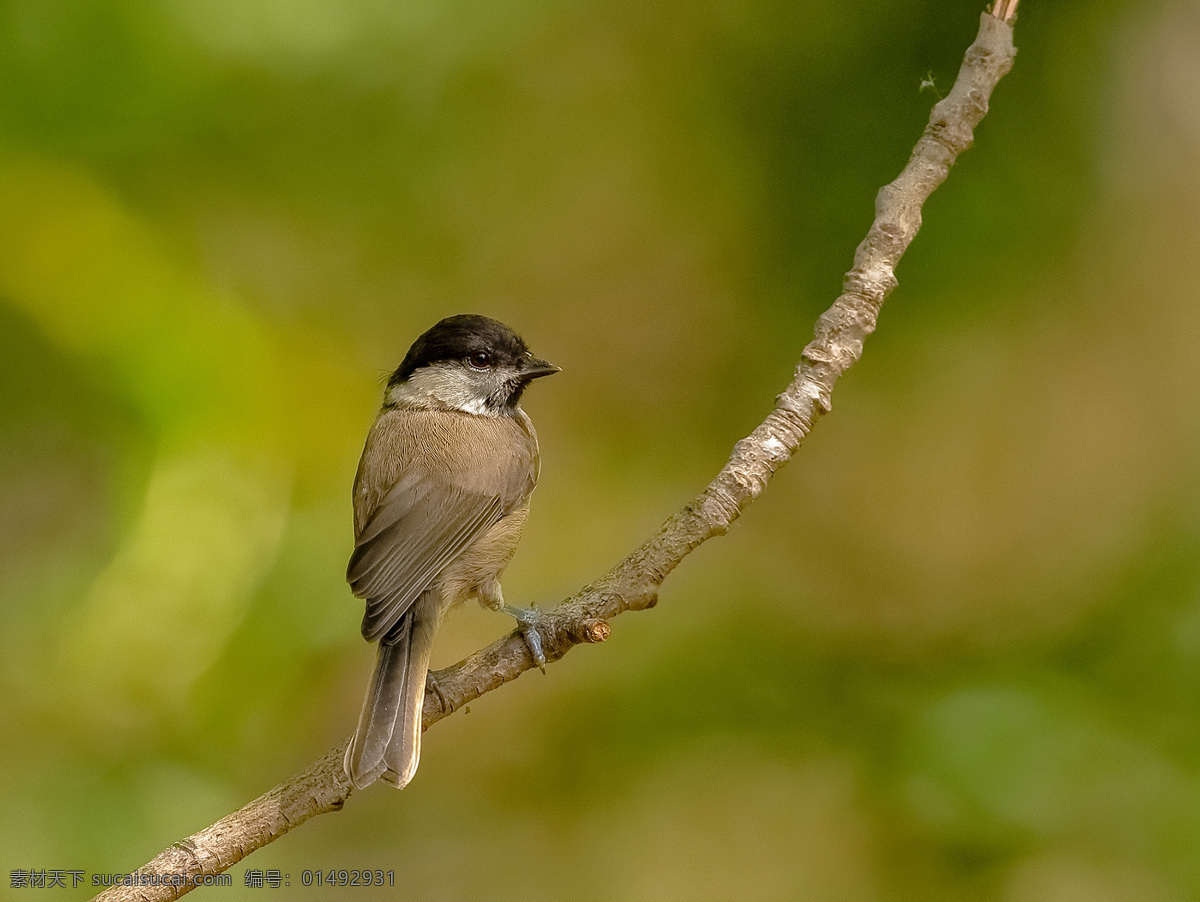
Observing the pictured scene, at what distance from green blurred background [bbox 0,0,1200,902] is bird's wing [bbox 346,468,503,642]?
0.58 m

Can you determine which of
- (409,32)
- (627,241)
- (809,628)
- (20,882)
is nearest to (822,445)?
(809,628)

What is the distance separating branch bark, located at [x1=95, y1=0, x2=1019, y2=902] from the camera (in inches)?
51.2

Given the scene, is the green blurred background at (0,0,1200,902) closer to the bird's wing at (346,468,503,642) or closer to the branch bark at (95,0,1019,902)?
the bird's wing at (346,468,503,642)

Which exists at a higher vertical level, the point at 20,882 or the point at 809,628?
the point at 809,628

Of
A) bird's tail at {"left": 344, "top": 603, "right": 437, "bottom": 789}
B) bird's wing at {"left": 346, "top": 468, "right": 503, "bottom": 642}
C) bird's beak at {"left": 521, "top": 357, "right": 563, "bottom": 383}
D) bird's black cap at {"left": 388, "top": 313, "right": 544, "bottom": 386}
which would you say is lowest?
bird's tail at {"left": 344, "top": 603, "right": 437, "bottom": 789}

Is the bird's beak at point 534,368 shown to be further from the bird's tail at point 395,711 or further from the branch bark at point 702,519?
the branch bark at point 702,519

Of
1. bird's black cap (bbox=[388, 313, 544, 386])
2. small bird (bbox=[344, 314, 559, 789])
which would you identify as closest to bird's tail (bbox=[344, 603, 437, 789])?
small bird (bbox=[344, 314, 559, 789])

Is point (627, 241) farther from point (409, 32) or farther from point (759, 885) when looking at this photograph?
point (759, 885)

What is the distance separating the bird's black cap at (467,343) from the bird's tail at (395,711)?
50cm

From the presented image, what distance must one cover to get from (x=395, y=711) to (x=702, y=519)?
51 centimetres

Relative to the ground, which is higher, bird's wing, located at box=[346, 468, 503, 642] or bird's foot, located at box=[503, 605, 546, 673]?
bird's wing, located at box=[346, 468, 503, 642]

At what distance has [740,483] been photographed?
53.8 inches

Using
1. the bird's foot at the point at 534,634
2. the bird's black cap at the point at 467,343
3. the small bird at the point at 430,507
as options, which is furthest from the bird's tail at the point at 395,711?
the bird's black cap at the point at 467,343

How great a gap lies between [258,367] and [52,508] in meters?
0.55
